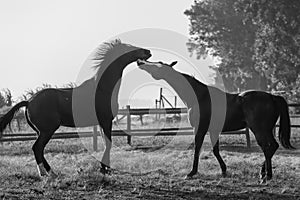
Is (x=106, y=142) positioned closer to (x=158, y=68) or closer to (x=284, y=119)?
(x=158, y=68)

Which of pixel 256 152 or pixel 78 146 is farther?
pixel 78 146

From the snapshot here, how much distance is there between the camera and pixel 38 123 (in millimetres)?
8375

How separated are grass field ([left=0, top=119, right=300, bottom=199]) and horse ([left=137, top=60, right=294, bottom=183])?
0.53m

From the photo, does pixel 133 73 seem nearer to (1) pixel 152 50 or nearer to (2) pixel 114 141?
(1) pixel 152 50

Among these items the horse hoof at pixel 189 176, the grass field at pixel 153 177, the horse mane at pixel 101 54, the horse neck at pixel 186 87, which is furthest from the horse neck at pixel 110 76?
the horse hoof at pixel 189 176

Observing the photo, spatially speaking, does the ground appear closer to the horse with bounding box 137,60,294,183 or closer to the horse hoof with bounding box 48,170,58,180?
the horse hoof with bounding box 48,170,58,180

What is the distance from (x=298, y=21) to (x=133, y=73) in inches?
687

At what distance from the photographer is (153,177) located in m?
8.41

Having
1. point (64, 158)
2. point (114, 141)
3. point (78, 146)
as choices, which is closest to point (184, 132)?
point (114, 141)

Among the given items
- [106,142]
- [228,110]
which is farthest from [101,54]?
[228,110]

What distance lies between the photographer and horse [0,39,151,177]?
839cm

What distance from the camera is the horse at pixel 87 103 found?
8391 millimetres

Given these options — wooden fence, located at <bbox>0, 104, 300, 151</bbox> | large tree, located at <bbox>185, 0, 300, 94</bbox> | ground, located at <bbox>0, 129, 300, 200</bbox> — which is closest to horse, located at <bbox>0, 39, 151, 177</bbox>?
ground, located at <bbox>0, 129, 300, 200</bbox>

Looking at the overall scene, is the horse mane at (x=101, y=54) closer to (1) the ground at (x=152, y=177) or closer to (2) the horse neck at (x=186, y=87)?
(2) the horse neck at (x=186, y=87)
